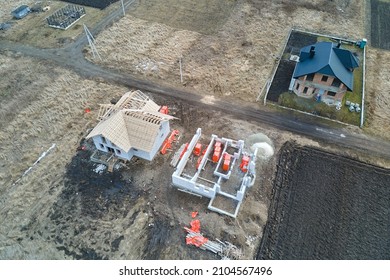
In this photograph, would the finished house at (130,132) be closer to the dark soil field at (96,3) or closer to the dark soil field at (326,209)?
the dark soil field at (326,209)

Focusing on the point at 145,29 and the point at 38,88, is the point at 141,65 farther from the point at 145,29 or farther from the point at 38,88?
the point at 38,88

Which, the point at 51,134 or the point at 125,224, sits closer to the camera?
the point at 125,224

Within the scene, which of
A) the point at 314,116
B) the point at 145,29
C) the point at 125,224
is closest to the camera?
the point at 125,224

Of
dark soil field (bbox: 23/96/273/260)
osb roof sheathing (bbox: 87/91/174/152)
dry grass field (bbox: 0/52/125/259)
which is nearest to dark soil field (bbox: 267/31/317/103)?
dark soil field (bbox: 23/96/273/260)

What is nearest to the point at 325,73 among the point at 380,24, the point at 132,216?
the point at 380,24

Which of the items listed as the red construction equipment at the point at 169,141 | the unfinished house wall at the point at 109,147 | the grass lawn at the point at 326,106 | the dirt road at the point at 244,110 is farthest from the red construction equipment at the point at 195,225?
the grass lawn at the point at 326,106

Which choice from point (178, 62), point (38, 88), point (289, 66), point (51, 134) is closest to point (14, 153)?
point (51, 134)
